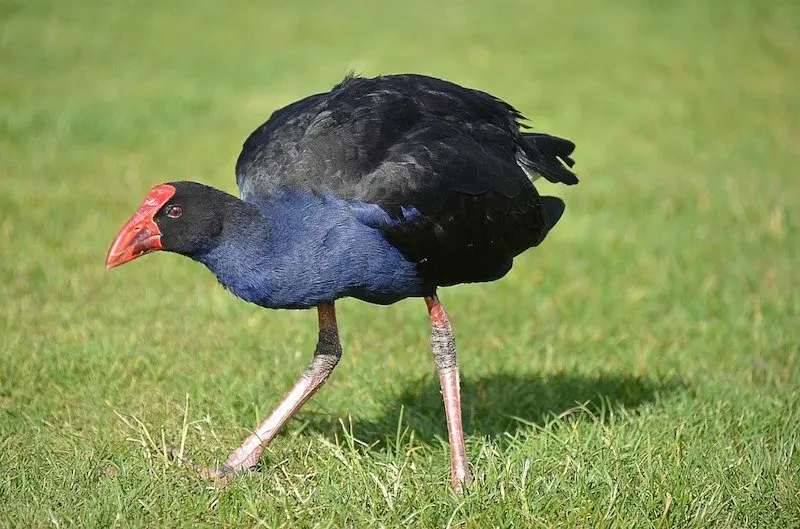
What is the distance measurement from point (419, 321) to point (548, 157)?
1.59m

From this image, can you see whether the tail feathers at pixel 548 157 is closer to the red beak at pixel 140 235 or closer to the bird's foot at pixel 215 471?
the red beak at pixel 140 235

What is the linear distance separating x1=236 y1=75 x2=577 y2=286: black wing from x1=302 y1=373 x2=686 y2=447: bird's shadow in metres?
0.72

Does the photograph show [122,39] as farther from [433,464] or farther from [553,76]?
[433,464]

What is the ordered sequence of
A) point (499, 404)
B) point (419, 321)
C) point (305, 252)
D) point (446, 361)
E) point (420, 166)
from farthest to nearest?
point (419, 321), point (499, 404), point (446, 361), point (420, 166), point (305, 252)

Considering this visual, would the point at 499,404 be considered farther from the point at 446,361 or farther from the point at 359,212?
the point at 359,212

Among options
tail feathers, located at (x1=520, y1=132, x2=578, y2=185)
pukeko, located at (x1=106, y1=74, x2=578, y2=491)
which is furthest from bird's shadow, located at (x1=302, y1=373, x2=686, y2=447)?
tail feathers, located at (x1=520, y1=132, x2=578, y2=185)

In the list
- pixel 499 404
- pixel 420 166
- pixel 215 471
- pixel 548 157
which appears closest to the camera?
pixel 420 166

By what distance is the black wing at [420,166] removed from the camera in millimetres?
3982

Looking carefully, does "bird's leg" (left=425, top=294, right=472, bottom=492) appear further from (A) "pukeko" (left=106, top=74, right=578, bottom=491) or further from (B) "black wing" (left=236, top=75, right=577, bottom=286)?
(B) "black wing" (left=236, top=75, right=577, bottom=286)

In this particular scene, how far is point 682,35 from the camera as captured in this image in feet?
42.7

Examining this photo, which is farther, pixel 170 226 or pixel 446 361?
pixel 446 361

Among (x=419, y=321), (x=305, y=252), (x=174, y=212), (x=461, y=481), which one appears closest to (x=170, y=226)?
(x=174, y=212)

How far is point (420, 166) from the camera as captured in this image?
405 cm

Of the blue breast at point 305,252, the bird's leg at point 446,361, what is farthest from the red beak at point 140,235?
the bird's leg at point 446,361
